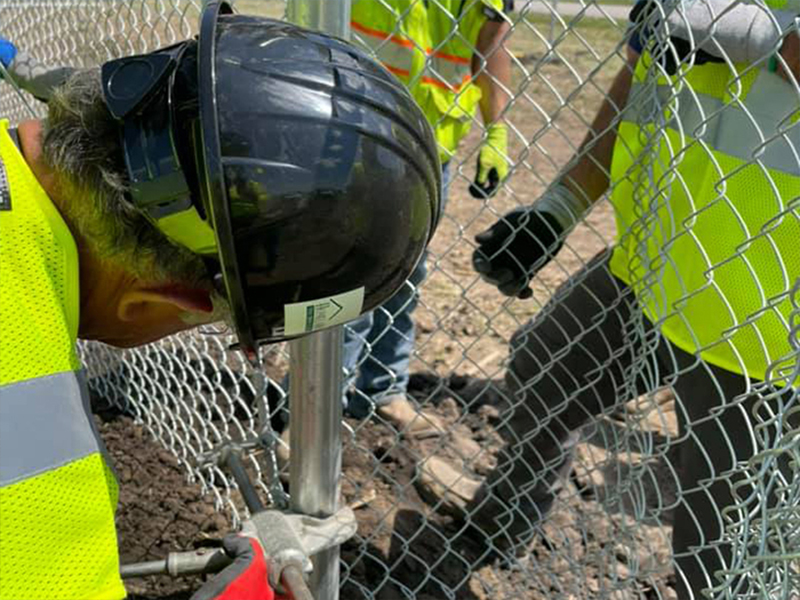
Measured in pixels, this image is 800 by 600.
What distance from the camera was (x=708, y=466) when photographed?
2.00 meters

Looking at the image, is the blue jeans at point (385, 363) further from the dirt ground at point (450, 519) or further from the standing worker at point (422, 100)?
the dirt ground at point (450, 519)

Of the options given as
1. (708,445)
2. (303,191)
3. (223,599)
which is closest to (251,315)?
(303,191)

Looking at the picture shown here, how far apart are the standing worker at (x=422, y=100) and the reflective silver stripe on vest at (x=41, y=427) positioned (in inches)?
77.4

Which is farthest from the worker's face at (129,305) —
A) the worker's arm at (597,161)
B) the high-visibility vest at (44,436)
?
the worker's arm at (597,161)

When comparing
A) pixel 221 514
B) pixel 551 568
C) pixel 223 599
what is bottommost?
pixel 221 514

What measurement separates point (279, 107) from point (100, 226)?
313mm

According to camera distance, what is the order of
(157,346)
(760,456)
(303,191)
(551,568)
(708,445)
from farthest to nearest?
(157,346), (551,568), (708,445), (760,456), (303,191)

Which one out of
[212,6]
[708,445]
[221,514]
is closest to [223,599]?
[212,6]

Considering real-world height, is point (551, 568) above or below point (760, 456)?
below

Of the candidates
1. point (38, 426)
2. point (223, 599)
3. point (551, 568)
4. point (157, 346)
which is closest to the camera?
point (38, 426)

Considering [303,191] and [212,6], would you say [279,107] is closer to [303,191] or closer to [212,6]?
[303,191]

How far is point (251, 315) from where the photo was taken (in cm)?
128

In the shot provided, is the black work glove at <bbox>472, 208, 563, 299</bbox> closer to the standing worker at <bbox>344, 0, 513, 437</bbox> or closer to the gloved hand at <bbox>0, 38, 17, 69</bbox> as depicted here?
the standing worker at <bbox>344, 0, 513, 437</bbox>

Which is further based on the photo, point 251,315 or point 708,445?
point 708,445
